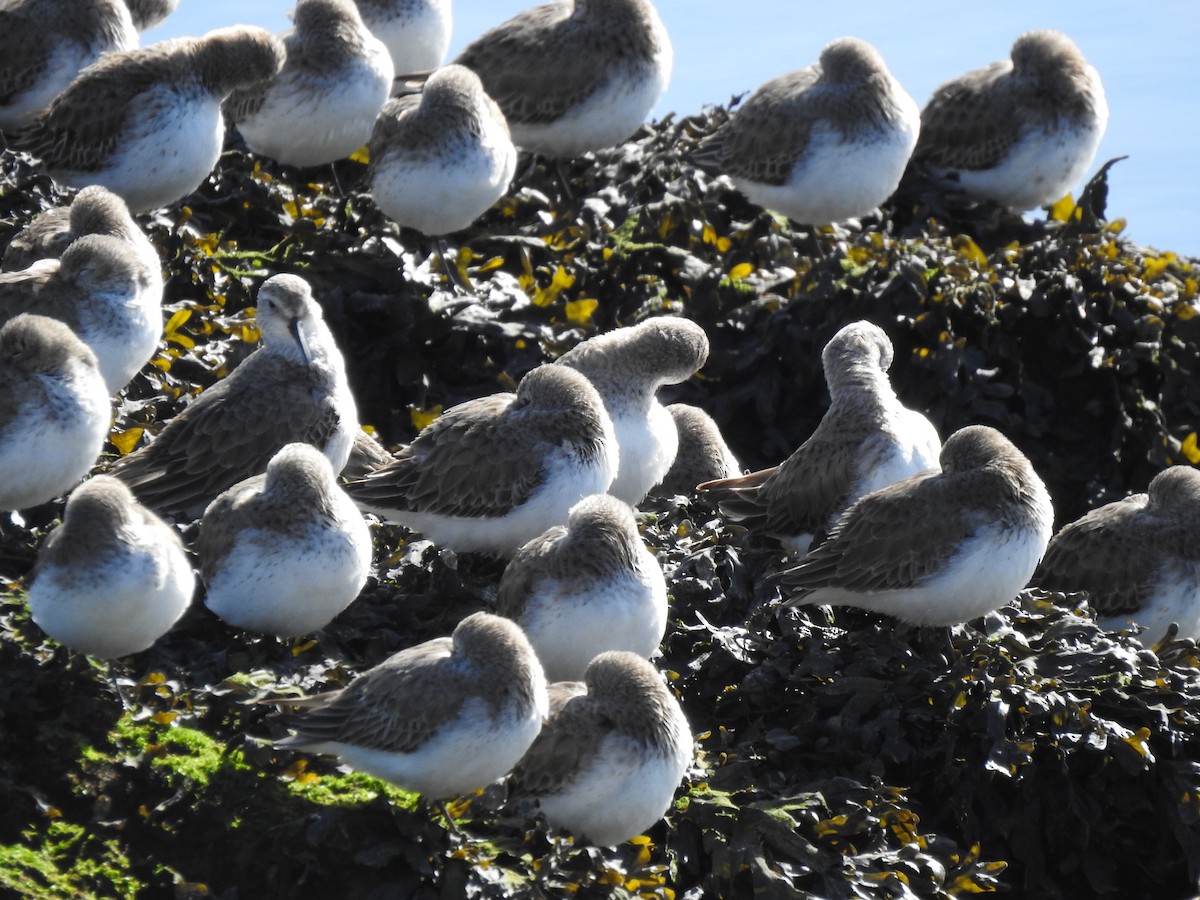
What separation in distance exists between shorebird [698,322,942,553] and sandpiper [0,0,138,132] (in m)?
5.78

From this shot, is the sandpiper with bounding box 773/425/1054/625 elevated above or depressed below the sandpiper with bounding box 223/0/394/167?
below

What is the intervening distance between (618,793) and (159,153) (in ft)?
20.5

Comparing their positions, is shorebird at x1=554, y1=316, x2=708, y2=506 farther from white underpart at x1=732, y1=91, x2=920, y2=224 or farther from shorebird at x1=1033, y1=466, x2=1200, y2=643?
white underpart at x1=732, y1=91, x2=920, y2=224

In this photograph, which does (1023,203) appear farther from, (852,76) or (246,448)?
(246,448)

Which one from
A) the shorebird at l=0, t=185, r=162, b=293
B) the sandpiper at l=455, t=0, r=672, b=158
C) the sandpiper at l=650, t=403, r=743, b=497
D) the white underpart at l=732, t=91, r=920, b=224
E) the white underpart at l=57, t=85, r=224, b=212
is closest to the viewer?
the shorebird at l=0, t=185, r=162, b=293

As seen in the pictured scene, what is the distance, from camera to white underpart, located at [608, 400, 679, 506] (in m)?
10.2

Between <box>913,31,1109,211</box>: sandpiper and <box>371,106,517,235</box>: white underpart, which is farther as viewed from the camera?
<box>913,31,1109,211</box>: sandpiper

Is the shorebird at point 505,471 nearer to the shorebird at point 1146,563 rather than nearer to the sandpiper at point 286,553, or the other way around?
the sandpiper at point 286,553

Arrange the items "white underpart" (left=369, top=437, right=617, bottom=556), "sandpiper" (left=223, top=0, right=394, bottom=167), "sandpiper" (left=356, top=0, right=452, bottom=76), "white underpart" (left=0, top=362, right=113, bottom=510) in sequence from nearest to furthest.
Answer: "white underpart" (left=0, top=362, right=113, bottom=510), "white underpart" (left=369, top=437, right=617, bottom=556), "sandpiper" (left=223, top=0, right=394, bottom=167), "sandpiper" (left=356, top=0, right=452, bottom=76)

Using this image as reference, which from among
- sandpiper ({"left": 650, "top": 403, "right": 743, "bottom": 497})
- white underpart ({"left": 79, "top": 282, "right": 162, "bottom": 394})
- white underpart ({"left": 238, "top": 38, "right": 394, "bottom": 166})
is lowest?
sandpiper ({"left": 650, "top": 403, "right": 743, "bottom": 497})

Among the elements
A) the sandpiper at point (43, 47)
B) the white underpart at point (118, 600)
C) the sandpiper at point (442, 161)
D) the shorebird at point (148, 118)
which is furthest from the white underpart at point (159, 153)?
the white underpart at point (118, 600)

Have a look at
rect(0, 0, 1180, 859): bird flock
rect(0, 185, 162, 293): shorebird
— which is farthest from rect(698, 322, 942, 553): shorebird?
rect(0, 185, 162, 293): shorebird

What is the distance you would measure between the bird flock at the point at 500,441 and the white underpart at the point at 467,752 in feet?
0.04

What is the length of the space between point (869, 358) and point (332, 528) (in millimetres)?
3932
